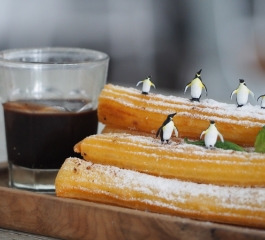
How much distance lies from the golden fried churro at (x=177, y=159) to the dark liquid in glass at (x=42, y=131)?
195 millimetres

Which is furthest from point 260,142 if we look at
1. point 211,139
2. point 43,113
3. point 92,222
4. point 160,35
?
point 160,35

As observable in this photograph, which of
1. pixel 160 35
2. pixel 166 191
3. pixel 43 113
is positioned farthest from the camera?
pixel 160 35

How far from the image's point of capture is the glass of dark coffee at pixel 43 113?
39.2 inches

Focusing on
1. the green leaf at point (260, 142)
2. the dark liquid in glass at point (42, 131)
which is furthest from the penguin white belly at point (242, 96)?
the dark liquid in glass at point (42, 131)

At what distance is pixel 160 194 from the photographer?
721 millimetres

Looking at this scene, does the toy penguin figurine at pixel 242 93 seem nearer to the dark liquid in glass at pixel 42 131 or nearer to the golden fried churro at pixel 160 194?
the golden fried churro at pixel 160 194

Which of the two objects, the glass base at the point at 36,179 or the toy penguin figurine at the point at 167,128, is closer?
the toy penguin figurine at the point at 167,128

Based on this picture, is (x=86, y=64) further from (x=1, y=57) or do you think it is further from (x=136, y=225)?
(x=136, y=225)

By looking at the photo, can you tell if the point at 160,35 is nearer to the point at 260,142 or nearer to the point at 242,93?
the point at 242,93

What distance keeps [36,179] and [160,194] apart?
1.22 ft

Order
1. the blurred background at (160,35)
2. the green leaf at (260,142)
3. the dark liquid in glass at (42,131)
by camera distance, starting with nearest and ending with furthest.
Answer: the green leaf at (260,142), the dark liquid in glass at (42,131), the blurred background at (160,35)

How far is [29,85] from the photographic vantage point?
3.34 feet

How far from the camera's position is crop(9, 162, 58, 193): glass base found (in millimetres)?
1017

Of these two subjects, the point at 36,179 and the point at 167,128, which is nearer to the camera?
the point at 167,128
